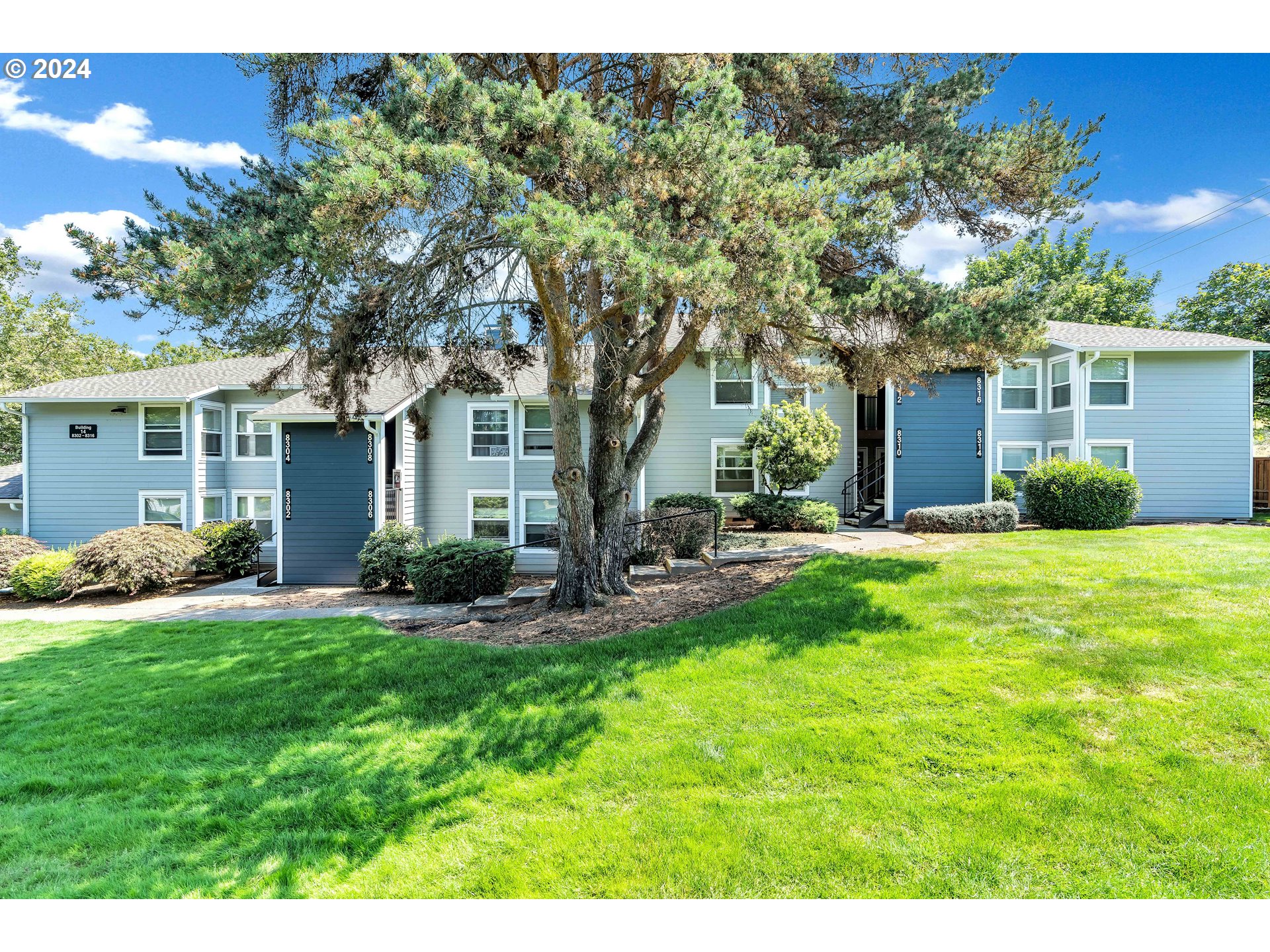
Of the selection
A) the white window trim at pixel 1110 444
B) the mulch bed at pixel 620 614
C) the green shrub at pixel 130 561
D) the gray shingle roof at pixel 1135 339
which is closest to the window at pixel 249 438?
the green shrub at pixel 130 561

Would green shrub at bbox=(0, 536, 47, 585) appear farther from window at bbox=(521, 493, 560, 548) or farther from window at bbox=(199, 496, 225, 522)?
window at bbox=(521, 493, 560, 548)

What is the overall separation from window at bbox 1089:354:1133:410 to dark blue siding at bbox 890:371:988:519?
3785mm

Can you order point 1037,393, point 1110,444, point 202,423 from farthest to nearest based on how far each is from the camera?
point 1037,393
point 1110,444
point 202,423

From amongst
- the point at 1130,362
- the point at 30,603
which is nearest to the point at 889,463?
the point at 1130,362

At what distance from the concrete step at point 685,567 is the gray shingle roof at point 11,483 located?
16.8 metres

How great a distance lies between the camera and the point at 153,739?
4.43m

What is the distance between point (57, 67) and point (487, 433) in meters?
9.37

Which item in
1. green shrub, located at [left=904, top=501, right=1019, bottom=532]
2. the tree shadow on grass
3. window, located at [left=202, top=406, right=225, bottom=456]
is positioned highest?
window, located at [left=202, top=406, right=225, bottom=456]

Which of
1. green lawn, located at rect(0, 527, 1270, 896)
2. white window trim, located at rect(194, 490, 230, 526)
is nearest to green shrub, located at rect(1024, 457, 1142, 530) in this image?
green lawn, located at rect(0, 527, 1270, 896)

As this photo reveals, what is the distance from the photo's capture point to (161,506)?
14336 mm

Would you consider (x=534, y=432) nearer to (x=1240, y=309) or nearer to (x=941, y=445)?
(x=941, y=445)

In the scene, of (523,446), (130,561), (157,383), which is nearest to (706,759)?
(523,446)

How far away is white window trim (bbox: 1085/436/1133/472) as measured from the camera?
1460 cm

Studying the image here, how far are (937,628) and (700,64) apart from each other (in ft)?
20.0
